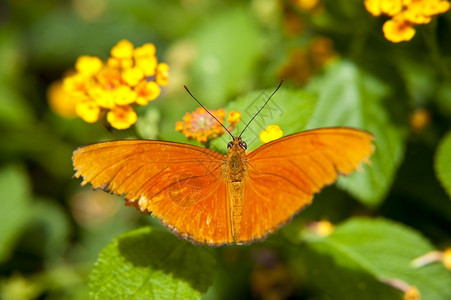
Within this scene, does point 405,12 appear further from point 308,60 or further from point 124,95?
point 124,95

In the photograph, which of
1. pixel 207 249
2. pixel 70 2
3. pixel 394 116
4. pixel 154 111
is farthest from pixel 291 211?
pixel 70 2

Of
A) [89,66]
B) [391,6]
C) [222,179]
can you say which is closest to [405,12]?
[391,6]

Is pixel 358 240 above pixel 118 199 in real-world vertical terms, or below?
below

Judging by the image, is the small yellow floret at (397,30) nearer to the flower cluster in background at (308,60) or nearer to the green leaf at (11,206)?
the flower cluster in background at (308,60)

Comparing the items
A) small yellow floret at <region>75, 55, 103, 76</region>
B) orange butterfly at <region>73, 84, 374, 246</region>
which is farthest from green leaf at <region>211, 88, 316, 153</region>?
small yellow floret at <region>75, 55, 103, 76</region>

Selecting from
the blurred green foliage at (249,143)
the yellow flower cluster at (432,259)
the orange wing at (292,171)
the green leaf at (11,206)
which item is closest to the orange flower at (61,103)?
the blurred green foliage at (249,143)

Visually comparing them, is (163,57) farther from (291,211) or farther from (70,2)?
(291,211)
